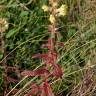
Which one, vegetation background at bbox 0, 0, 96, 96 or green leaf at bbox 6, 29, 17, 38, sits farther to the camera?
green leaf at bbox 6, 29, 17, 38

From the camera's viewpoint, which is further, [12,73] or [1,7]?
[1,7]

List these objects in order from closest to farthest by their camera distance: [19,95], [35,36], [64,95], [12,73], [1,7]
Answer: [19,95] → [64,95] → [12,73] → [35,36] → [1,7]

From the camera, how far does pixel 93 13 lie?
340 centimetres

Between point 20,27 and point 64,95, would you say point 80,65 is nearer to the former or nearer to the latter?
point 64,95

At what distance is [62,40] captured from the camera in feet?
10.6

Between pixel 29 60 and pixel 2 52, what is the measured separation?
276 mm

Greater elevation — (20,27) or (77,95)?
A: (20,27)

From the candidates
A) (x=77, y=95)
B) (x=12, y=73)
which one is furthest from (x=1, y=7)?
(x=77, y=95)

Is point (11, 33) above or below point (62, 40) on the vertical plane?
above

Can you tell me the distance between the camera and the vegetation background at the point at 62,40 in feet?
9.02

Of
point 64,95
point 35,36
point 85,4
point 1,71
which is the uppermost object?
point 85,4

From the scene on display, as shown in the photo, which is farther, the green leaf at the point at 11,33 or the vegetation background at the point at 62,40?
the green leaf at the point at 11,33

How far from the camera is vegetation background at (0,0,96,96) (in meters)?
2.75

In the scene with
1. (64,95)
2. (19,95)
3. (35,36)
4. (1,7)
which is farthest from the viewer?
(1,7)
